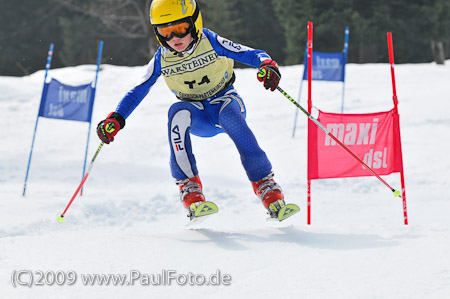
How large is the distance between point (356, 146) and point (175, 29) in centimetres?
143

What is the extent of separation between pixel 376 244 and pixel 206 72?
5.04ft

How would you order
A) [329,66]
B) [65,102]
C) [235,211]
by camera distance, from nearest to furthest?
1. [235,211]
2. [65,102]
3. [329,66]

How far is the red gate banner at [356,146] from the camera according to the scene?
3.67 m

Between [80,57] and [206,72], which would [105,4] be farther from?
[206,72]

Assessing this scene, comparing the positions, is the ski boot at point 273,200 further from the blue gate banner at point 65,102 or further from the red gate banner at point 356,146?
the blue gate banner at point 65,102

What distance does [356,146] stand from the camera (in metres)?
3.67

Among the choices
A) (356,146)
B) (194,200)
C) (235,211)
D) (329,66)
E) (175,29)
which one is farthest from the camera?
(329,66)

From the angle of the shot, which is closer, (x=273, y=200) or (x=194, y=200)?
(x=273, y=200)

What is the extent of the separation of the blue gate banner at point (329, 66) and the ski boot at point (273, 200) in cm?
635

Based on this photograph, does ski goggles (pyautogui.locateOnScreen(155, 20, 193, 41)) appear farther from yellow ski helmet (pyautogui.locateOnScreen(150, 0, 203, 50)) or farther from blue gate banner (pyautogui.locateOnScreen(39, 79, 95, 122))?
blue gate banner (pyautogui.locateOnScreen(39, 79, 95, 122))

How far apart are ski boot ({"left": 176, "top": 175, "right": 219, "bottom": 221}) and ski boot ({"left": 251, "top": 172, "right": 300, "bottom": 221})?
1.04ft

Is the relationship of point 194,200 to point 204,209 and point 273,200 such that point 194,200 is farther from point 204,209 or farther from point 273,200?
point 273,200

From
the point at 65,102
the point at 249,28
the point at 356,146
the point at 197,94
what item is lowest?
the point at 356,146

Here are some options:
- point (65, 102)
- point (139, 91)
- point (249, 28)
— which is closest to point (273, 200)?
point (139, 91)
